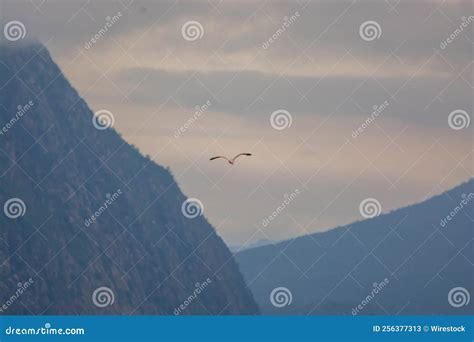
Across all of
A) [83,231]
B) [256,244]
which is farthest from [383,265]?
[83,231]

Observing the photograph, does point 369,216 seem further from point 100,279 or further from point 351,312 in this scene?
point 100,279

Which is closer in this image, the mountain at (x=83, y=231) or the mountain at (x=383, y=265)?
the mountain at (x=383, y=265)

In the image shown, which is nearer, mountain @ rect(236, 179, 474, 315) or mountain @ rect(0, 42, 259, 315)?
mountain @ rect(236, 179, 474, 315)

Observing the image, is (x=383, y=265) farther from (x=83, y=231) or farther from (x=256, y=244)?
(x=83, y=231)

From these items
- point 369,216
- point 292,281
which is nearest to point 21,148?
point 292,281
